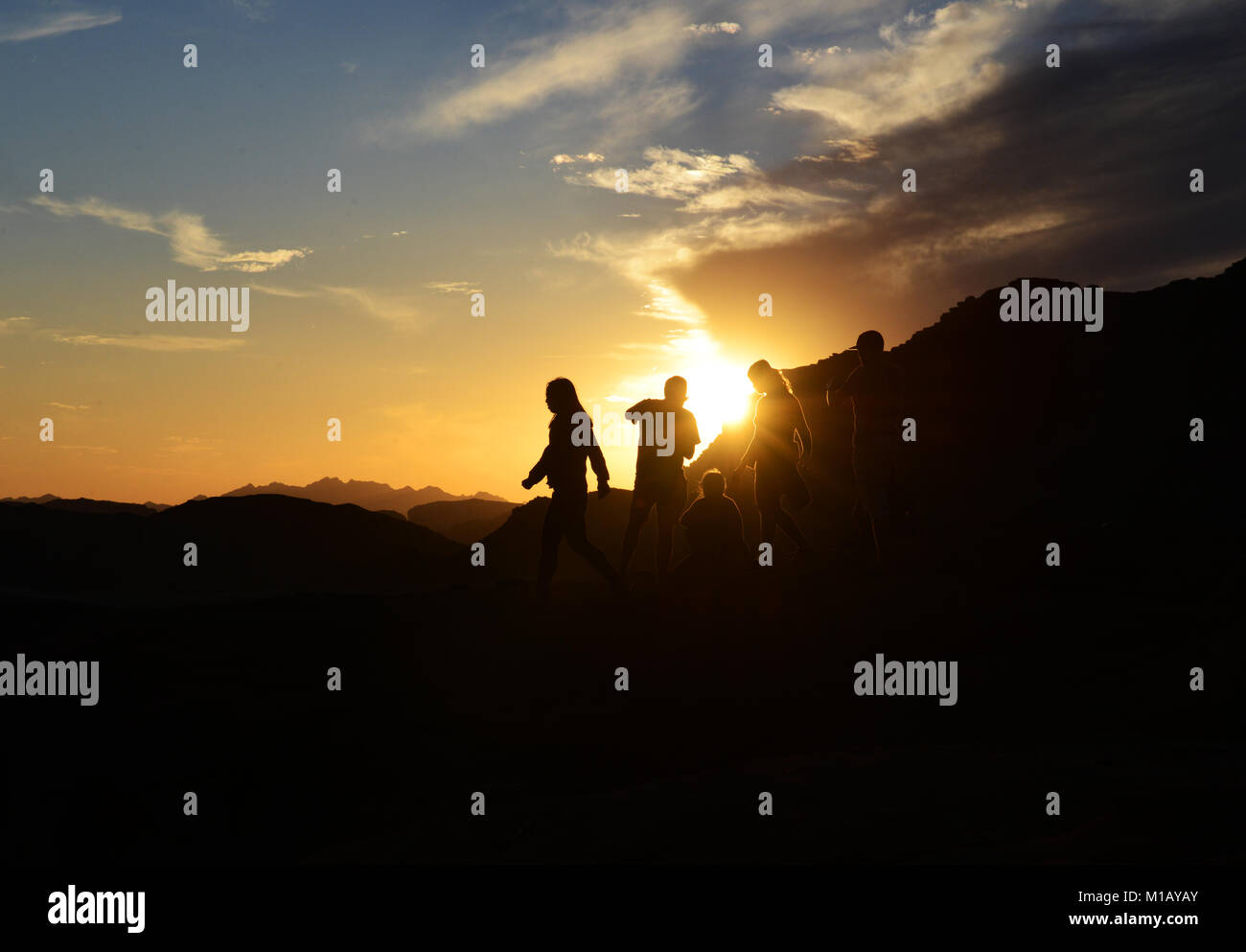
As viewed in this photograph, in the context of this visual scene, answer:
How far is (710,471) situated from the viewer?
1065cm

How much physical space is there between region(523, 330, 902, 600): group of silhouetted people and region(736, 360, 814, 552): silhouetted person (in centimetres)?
1

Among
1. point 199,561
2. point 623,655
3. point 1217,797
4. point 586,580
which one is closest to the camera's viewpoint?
point 1217,797

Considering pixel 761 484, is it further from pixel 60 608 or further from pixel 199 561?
pixel 199 561

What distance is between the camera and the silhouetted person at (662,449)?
1025 cm

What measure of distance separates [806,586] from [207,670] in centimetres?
628

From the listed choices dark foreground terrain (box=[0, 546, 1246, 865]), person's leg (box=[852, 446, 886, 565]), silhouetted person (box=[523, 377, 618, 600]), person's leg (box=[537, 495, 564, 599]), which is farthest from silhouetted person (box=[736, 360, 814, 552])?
person's leg (box=[537, 495, 564, 599])

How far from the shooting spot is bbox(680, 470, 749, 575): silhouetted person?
10875 millimetres

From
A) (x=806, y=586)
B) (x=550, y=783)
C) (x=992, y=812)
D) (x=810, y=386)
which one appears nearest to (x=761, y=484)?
(x=806, y=586)

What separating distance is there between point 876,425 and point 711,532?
91.1 inches

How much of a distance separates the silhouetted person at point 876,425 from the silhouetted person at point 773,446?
0.71 meters

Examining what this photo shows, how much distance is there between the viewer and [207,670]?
8.89 meters

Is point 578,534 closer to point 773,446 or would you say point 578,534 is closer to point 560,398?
point 560,398

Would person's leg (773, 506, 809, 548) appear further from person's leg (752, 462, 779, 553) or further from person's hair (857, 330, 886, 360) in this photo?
person's hair (857, 330, 886, 360)

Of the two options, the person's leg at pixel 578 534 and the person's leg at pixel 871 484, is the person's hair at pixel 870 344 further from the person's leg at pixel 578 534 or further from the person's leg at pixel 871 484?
the person's leg at pixel 578 534
